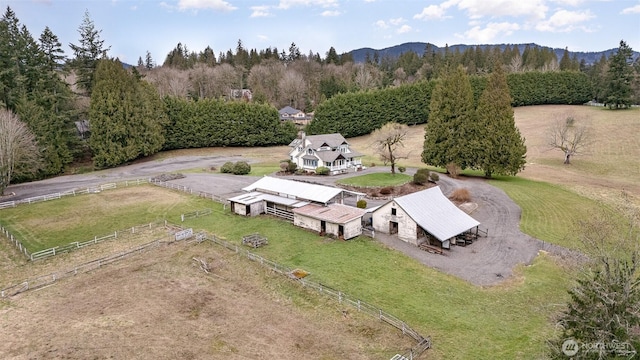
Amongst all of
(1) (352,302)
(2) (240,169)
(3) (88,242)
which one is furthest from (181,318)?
(2) (240,169)

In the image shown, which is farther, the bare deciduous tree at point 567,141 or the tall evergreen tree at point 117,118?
the bare deciduous tree at point 567,141

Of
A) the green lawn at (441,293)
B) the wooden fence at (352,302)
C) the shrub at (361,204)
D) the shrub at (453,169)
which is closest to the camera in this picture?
the wooden fence at (352,302)

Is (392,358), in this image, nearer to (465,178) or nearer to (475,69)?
(465,178)

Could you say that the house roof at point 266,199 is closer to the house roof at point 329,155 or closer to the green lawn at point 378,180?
the green lawn at point 378,180

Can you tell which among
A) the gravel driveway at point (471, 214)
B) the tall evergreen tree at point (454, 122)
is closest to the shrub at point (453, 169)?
the tall evergreen tree at point (454, 122)

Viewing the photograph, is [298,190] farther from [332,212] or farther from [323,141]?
[323,141]

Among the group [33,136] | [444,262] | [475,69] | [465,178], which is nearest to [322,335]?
[444,262]

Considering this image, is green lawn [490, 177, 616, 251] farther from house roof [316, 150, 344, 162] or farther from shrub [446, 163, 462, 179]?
house roof [316, 150, 344, 162]
